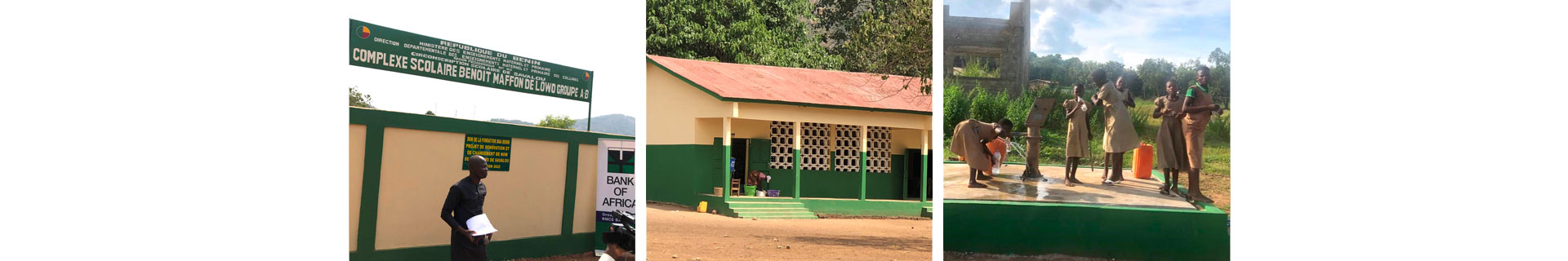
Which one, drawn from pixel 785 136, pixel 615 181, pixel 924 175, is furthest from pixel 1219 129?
pixel 615 181

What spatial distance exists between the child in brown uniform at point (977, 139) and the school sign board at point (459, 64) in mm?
2433

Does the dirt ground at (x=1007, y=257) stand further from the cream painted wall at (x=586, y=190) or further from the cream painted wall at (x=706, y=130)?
the cream painted wall at (x=586, y=190)

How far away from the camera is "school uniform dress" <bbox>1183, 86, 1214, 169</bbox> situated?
6.38 metres

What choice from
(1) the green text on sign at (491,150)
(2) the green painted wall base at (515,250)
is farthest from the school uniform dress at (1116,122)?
(1) the green text on sign at (491,150)

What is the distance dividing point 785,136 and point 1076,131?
8.59ft

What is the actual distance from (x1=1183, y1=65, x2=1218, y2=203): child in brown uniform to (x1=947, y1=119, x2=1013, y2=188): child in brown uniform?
1.09m

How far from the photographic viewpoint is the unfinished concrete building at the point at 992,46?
21.7ft

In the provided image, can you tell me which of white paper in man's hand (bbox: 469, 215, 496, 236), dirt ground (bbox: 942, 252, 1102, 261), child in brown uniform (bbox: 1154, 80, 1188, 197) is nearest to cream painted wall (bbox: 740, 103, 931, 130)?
dirt ground (bbox: 942, 252, 1102, 261)

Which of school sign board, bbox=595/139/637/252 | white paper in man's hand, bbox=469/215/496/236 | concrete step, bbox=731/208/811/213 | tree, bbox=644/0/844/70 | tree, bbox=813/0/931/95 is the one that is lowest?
white paper in man's hand, bbox=469/215/496/236

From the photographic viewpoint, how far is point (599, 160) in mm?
6754

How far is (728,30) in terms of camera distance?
1069 cm

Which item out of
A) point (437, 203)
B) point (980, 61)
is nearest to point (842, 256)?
point (980, 61)

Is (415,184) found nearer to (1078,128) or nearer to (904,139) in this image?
(904,139)

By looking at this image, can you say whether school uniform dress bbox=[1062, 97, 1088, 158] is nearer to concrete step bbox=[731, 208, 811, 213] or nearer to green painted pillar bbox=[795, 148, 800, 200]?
concrete step bbox=[731, 208, 811, 213]
